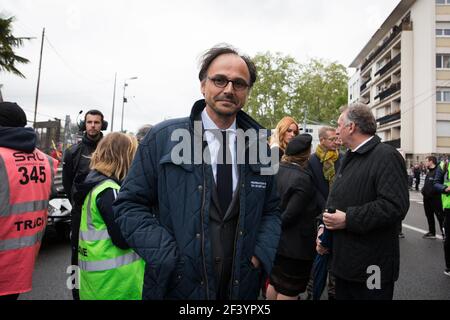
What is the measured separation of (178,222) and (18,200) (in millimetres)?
1679

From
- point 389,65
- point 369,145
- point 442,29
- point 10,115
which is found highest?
point 442,29

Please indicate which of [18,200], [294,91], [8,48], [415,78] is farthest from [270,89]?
[18,200]

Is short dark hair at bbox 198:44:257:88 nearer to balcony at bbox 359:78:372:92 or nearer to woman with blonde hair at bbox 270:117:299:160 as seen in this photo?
woman with blonde hair at bbox 270:117:299:160

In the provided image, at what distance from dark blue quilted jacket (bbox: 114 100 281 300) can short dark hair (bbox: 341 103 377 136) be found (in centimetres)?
132

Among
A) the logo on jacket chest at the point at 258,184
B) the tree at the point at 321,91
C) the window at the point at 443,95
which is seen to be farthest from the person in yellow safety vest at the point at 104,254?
the tree at the point at 321,91

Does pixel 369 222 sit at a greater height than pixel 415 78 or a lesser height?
lesser

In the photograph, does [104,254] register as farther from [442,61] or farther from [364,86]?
[364,86]

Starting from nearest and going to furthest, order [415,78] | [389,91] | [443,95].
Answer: [443,95] → [415,78] → [389,91]

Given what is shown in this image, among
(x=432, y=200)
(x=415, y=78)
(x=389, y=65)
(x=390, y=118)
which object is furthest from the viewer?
(x=390, y=118)

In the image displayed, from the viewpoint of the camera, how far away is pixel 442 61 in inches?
1235

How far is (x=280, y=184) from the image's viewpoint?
3.29m
